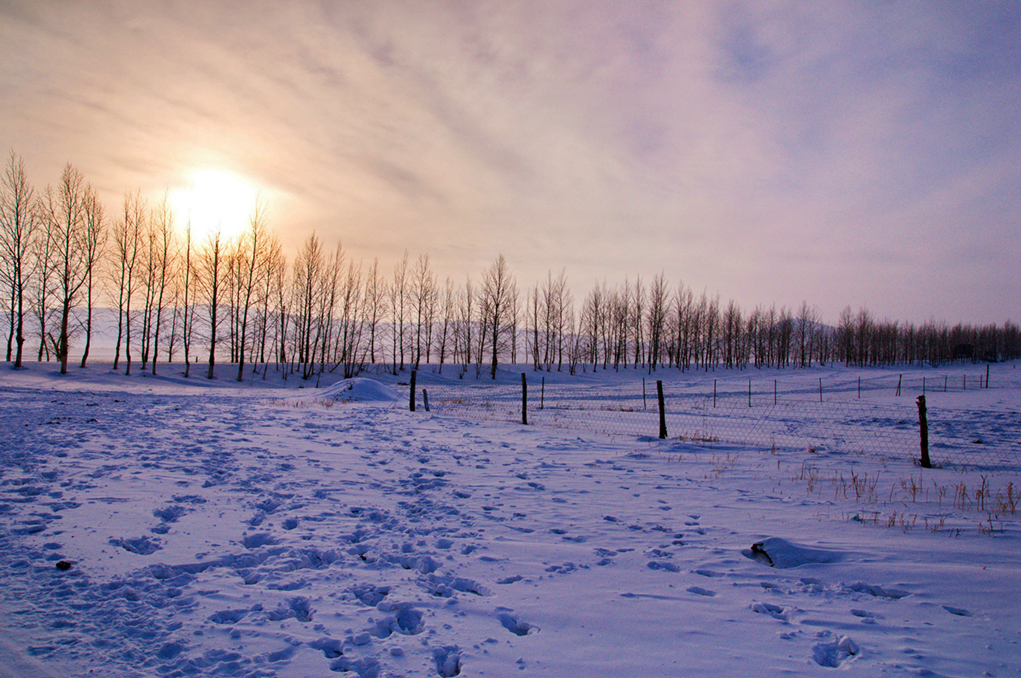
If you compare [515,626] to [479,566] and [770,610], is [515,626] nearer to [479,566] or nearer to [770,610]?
[479,566]

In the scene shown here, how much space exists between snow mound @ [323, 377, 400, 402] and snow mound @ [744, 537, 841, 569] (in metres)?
18.7

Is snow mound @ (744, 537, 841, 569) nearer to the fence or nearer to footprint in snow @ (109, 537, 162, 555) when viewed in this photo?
footprint in snow @ (109, 537, 162, 555)

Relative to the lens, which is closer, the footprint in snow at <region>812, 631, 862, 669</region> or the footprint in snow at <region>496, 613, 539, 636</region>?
the footprint in snow at <region>812, 631, 862, 669</region>

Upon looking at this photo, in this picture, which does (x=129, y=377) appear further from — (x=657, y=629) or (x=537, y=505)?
(x=657, y=629)

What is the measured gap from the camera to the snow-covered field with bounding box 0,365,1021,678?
9.94 ft

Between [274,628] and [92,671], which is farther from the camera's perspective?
[274,628]

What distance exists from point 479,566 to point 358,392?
1925cm

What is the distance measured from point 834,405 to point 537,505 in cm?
2634

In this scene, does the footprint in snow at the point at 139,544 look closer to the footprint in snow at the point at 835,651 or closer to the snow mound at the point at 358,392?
the footprint in snow at the point at 835,651

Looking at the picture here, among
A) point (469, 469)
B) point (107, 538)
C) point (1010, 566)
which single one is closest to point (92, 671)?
→ point (107, 538)

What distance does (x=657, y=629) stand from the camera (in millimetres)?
3414

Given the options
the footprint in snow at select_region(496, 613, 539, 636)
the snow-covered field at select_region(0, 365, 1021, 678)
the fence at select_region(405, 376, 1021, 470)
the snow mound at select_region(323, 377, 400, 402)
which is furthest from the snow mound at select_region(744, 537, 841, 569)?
the snow mound at select_region(323, 377, 400, 402)

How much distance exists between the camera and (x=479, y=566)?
4445 mm

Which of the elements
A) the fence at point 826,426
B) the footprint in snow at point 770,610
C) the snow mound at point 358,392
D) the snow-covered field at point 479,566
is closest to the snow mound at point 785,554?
the snow-covered field at point 479,566
